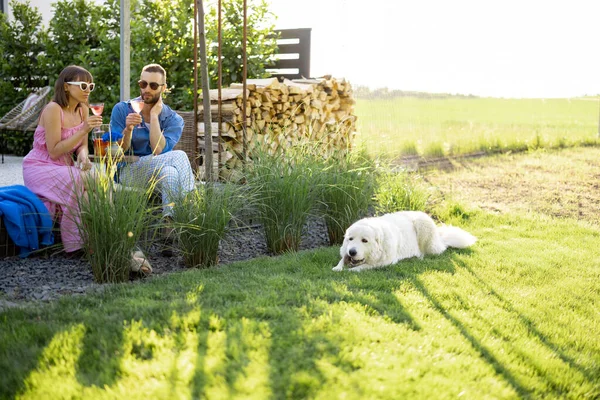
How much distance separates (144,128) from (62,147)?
2.69ft

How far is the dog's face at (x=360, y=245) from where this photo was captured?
466cm

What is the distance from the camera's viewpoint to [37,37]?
1080 cm

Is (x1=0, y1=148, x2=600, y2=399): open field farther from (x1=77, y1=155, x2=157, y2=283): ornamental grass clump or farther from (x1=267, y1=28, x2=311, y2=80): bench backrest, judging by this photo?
(x1=267, y1=28, x2=311, y2=80): bench backrest

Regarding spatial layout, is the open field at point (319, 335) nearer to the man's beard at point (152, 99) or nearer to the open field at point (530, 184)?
the man's beard at point (152, 99)

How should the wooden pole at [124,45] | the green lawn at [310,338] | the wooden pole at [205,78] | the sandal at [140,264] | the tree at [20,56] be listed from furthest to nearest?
the tree at [20,56], the wooden pole at [124,45], the wooden pole at [205,78], the sandal at [140,264], the green lawn at [310,338]

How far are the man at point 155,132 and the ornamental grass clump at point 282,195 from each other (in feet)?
1.81

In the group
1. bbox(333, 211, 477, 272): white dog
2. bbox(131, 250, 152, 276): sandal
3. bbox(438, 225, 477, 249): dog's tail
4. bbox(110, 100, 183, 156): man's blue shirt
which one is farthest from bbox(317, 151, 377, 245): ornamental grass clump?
bbox(131, 250, 152, 276): sandal

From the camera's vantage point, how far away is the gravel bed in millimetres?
3926

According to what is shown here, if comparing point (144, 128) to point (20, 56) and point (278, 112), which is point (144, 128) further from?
point (20, 56)

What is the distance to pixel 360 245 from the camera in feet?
15.4

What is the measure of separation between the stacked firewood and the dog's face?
2.03 meters

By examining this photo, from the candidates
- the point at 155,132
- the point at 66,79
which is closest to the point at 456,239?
the point at 155,132

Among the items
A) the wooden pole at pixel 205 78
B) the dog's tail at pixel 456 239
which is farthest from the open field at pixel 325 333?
the wooden pole at pixel 205 78

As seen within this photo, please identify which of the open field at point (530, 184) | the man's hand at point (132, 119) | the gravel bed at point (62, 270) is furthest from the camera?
the open field at point (530, 184)
